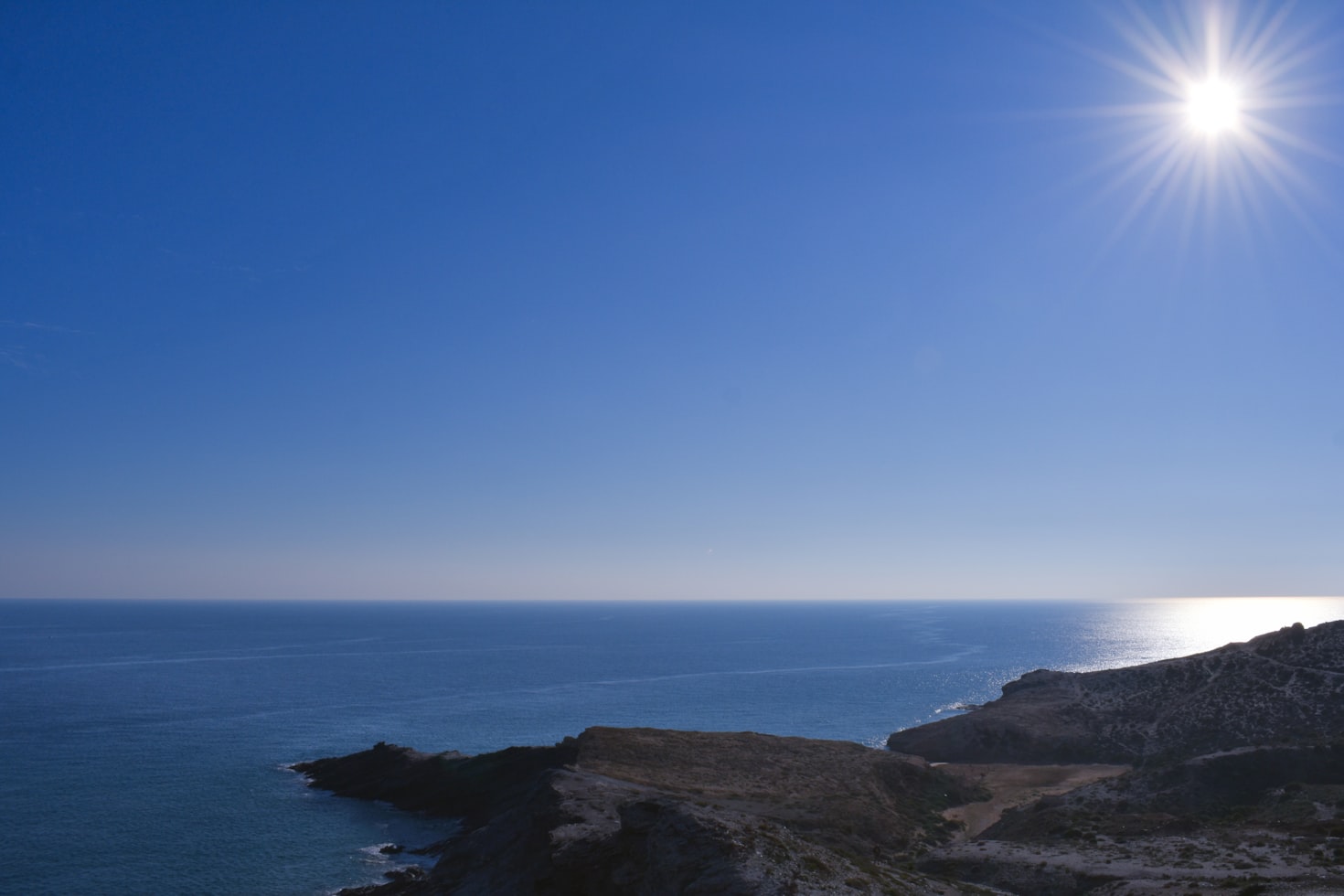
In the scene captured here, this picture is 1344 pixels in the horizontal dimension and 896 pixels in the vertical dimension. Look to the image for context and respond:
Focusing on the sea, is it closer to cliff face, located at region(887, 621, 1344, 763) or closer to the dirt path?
cliff face, located at region(887, 621, 1344, 763)

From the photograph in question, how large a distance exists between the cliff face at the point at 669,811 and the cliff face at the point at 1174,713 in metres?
14.5

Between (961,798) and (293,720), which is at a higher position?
(961,798)

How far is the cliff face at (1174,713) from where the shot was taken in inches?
2426

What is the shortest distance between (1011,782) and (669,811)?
1731 inches

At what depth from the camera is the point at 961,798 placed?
56625 mm

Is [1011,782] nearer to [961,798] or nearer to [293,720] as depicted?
[961,798]

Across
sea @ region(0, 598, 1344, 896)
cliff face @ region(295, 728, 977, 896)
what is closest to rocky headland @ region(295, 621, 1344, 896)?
cliff face @ region(295, 728, 977, 896)

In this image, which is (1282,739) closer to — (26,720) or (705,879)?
(705,879)

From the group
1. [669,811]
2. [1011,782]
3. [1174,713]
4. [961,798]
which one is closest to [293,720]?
[961,798]

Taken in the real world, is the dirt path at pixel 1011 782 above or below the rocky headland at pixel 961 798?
below

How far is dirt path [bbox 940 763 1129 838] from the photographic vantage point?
5281cm

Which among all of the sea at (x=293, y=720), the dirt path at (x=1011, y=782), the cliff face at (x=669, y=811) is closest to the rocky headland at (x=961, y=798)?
the cliff face at (x=669, y=811)

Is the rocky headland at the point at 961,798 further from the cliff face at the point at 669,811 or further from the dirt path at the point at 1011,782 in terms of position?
the dirt path at the point at 1011,782

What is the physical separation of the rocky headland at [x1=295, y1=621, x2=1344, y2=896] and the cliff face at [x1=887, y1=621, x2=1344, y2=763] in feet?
0.70
